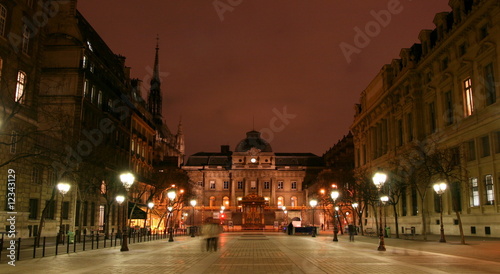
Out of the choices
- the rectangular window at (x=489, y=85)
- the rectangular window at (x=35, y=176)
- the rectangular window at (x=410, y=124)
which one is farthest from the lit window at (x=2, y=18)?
the rectangular window at (x=410, y=124)

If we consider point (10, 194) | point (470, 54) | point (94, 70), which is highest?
point (94, 70)

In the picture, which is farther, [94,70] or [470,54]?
[94,70]

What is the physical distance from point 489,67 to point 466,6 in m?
7.51

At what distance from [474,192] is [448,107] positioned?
963 cm

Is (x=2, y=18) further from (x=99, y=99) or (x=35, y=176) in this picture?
(x=99, y=99)

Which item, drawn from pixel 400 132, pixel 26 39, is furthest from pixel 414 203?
pixel 26 39

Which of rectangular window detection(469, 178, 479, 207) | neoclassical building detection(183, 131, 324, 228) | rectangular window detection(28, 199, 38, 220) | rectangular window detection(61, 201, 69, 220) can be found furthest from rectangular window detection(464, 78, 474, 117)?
neoclassical building detection(183, 131, 324, 228)

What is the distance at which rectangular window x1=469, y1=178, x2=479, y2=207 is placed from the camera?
3769cm

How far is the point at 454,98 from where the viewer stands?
41.6 metres

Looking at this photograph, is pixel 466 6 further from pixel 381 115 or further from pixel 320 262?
pixel 320 262

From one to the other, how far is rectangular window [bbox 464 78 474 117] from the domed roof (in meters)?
105

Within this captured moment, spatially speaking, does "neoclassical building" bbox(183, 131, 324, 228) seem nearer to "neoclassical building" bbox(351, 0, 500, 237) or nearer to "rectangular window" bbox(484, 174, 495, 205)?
"neoclassical building" bbox(351, 0, 500, 237)

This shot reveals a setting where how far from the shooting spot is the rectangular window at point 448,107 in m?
43.3

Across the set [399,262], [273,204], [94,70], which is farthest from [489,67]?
[273,204]
